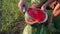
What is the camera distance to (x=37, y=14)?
70.8 inches

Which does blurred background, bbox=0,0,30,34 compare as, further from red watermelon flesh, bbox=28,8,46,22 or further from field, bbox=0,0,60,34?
red watermelon flesh, bbox=28,8,46,22

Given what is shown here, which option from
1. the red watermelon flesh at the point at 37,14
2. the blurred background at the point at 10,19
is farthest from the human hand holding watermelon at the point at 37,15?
the blurred background at the point at 10,19

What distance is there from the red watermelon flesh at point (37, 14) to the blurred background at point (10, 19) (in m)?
2.24

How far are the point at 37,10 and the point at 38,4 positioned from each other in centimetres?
11

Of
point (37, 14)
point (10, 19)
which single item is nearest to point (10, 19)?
point (10, 19)

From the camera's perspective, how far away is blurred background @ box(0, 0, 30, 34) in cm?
410

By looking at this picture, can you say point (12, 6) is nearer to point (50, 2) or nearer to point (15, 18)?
point (15, 18)

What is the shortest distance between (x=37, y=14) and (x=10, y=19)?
7.86ft

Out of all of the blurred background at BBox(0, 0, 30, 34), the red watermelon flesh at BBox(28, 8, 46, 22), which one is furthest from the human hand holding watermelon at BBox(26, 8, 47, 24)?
the blurred background at BBox(0, 0, 30, 34)

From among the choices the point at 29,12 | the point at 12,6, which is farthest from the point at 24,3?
the point at 12,6

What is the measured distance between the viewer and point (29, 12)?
1.77 meters

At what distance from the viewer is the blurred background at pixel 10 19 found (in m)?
4.10

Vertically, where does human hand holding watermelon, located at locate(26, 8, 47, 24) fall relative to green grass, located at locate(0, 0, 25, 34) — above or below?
above

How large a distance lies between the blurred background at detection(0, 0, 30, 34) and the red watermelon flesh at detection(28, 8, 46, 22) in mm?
2237
